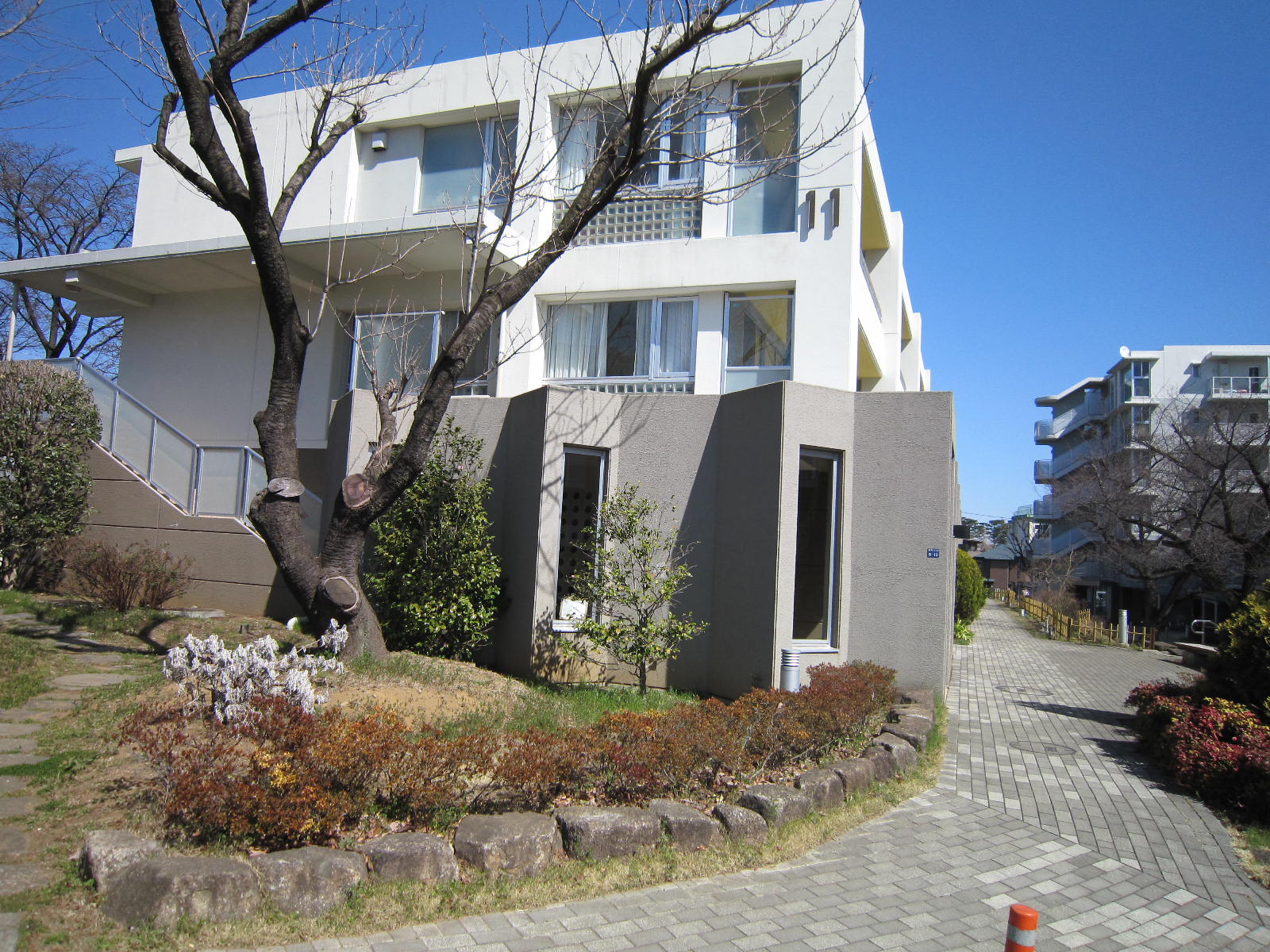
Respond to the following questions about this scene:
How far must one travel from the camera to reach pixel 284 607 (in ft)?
40.4

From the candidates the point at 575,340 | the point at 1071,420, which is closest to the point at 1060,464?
the point at 1071,420

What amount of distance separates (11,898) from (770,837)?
416cm

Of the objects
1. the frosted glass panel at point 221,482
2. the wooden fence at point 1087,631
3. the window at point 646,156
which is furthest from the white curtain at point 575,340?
the wooden fence at point 1087,631

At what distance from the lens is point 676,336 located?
42.1ft

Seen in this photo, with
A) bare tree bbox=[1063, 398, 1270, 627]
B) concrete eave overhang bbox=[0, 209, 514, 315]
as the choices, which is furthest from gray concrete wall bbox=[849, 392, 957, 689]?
bare tree bbox=[1063, 398, 1270, 627]

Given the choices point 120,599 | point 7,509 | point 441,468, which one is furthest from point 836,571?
point 7,509

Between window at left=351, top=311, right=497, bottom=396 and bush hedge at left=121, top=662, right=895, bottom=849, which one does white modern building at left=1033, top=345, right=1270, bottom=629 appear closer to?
window at left=351, top=311, right=497, bottom=396

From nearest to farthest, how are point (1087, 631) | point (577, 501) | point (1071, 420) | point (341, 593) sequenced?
point (341, 593) < point (577, 501) < point (1087, 631) < point (1071, 420)

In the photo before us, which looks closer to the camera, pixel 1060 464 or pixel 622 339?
pixel 622 339

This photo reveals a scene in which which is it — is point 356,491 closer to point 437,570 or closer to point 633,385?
point 437,570

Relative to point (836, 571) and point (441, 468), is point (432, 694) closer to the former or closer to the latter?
point (441, 468)

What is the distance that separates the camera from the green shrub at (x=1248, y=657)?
7.89 metres

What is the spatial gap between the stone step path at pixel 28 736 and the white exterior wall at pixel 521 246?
5388mm

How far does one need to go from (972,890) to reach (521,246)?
1094 centimetres
